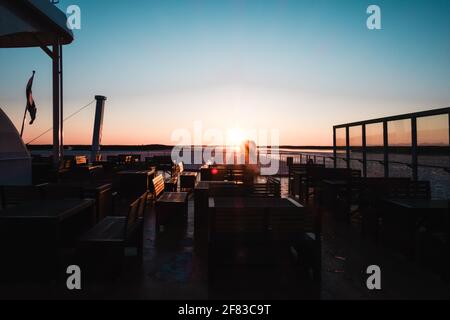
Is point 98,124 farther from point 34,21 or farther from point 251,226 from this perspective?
point 251,226

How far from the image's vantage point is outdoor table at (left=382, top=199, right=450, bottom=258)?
416cm

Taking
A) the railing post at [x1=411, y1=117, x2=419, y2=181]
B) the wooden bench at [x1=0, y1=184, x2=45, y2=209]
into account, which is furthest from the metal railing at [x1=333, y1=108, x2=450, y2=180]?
the wooden bench at [x1=0, y1=184, x2=45, y2=209]

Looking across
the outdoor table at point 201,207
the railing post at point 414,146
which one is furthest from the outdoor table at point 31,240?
the railing post at point 414,146

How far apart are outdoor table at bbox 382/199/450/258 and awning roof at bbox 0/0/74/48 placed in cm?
1110

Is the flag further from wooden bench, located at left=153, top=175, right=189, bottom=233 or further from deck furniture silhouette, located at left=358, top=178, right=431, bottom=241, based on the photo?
deck furniture silhouette, located at left=358, top=178, right=431, bottom=241

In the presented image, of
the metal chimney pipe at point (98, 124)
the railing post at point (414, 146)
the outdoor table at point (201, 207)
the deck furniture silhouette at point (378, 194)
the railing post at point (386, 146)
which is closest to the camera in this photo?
the deck furniture silhouette at point (378, 194)

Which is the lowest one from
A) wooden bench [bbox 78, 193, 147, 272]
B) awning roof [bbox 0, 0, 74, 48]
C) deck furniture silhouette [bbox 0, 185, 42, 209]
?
wooden bench [bbox 78, 193, 147, 272]

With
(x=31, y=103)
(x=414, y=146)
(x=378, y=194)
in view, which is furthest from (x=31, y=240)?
(x=31, y=103)

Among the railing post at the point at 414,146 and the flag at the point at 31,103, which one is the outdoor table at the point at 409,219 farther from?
the flag at the point at 31,103

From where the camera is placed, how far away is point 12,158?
31.6 feet

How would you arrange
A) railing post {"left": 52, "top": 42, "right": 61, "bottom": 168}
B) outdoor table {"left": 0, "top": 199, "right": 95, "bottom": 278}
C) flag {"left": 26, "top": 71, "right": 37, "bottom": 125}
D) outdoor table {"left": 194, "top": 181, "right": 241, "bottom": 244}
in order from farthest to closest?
flag {"left": 26, "top": 71, "right": 37, "bottom": 125}
railing post {"left": 52, "top": 42, "right": 61, "bottom": 168}
outdoor table {"left": 194, "top": 181, "right": 241, "bottom": 244}
outdoor table {"left": 0, "top": 199, "right": 95, "bottom": 278}

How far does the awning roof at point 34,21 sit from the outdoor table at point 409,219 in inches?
437

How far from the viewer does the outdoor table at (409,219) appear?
416 cm
